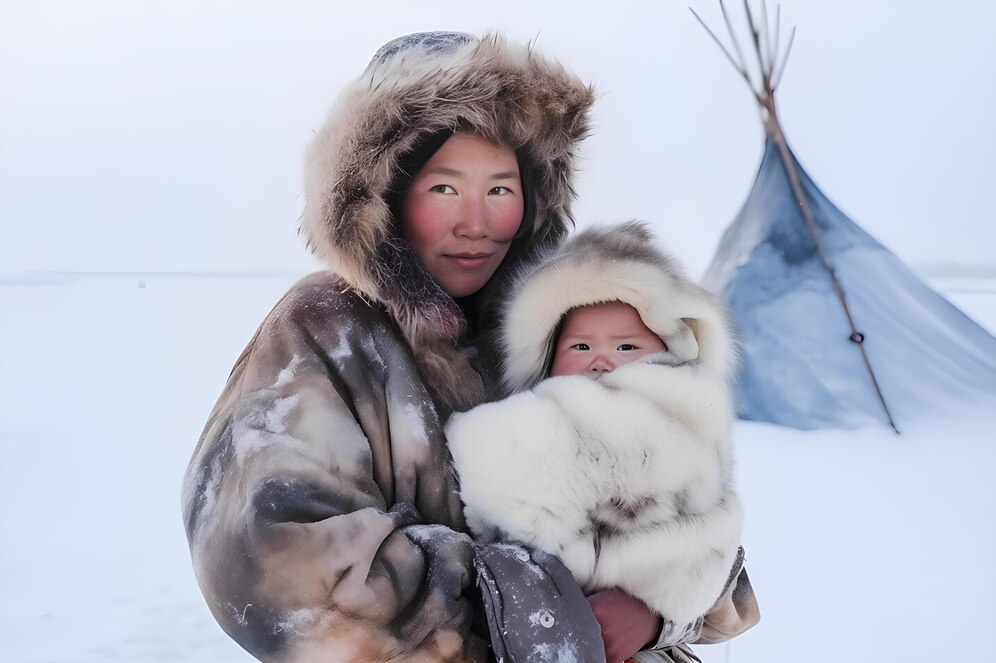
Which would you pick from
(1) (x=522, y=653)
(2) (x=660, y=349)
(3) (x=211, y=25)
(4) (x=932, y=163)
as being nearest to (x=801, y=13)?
(4) (x=932, y=163)

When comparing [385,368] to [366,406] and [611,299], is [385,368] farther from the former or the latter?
[611,299]

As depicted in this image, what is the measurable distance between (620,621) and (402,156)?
0.60 m

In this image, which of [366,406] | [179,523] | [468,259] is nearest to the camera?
[366,406]

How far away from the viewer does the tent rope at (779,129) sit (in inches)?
146

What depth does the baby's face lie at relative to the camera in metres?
1.07

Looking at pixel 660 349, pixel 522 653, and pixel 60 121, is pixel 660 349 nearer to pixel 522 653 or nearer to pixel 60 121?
pixel 522 653

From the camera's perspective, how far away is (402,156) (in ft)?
3.62

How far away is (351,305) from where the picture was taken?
41.1 inches

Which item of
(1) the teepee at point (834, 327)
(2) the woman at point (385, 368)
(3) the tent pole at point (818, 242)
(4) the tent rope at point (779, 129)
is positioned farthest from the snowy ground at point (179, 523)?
(2) the woman at point (385, 368)

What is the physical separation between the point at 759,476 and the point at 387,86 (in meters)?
2.87

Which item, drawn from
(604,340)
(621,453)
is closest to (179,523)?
(604,340)

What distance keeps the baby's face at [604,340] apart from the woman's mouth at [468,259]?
0.54 feet

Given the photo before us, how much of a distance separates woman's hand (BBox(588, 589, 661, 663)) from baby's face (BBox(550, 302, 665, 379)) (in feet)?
0.86

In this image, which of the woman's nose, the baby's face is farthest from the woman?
the baby's face
